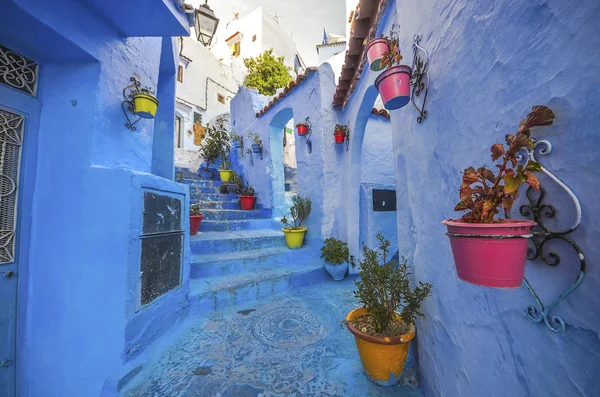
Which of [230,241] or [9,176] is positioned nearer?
[9,176]

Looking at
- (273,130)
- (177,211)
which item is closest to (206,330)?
(177,211)

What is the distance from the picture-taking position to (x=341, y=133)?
15.3 feet

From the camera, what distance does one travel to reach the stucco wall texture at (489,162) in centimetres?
71

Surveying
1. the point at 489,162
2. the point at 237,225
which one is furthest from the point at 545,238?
the point at 237,225

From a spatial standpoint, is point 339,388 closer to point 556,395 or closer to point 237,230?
point 556,395

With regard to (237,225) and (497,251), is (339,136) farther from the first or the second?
(497,251)

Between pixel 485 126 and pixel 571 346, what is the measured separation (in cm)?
91

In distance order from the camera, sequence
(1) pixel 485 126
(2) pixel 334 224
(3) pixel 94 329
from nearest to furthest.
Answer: (1) pixel 485 126 < (3) pixel 94 329 < (2) pixel 334 224

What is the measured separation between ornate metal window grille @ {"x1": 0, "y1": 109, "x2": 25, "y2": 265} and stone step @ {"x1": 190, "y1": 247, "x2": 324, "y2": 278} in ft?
6.70

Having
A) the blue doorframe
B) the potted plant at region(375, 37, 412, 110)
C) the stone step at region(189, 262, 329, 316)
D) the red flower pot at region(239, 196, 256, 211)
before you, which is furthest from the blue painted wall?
the red flower pot at region(239, 196, 256, 211)

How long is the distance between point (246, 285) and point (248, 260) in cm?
61

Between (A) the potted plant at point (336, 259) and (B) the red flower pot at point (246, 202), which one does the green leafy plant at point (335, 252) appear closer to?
(A) the potted plant at point (336, 259)

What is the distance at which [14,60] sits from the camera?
6.64 ft

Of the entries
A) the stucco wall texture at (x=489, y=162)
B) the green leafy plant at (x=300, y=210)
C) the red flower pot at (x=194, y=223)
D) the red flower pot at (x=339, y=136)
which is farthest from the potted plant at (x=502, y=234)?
the red flower pot at (x=194, y=223)
